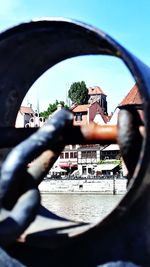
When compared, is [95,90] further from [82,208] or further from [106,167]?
[82,208]

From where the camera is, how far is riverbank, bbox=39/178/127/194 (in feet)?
170

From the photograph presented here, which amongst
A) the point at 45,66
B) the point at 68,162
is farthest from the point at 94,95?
the point at 45,66

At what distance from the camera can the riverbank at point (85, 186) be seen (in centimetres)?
5181

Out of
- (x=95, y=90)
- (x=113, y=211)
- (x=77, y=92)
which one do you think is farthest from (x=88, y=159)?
(x=113, y=211)

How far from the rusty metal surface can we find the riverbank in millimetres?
49197

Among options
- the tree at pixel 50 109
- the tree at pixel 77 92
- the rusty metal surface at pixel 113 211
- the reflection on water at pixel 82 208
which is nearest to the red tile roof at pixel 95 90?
the tree at pixel 77 92

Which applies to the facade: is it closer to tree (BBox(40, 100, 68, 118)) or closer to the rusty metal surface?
tree (BBox(40, 100, 68, 118))

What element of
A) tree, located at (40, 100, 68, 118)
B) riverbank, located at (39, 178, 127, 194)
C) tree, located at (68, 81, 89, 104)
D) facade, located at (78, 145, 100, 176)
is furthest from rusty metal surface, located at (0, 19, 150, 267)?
tree, located at (68, 81, 89, 104)

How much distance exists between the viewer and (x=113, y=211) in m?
1.26

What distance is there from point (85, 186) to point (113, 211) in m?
51.7

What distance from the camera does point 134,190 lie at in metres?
1.24

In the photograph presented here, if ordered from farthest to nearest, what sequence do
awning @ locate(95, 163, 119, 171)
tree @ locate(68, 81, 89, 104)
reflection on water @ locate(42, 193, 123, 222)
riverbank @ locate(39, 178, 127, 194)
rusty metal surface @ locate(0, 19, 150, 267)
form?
1. tree @ locate(68, 81, 89, 104)
2. awning @ locate(95, 163, 119, 171)
3. riverbank @ locate(39, 178, 127, 194)
4. reflection on water @ locate(42, 193, 123, 222)
5. rusty metal surface @ locate(0, 19, 150, 267)

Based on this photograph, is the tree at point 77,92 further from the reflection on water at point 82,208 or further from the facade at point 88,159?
the reflection on water at point 82,208

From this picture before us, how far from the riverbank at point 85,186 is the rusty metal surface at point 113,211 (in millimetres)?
49197
